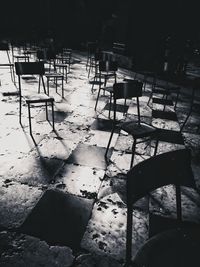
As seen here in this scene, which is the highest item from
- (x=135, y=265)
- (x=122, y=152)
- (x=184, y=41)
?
(x=184, y=41)

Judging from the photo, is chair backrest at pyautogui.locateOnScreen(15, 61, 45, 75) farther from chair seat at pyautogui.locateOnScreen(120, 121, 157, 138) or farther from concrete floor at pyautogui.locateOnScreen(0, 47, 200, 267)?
chair seat at pyautogui.locateOnScreen(120, 121, 157, 138)

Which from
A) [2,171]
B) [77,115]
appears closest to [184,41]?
[77,115]

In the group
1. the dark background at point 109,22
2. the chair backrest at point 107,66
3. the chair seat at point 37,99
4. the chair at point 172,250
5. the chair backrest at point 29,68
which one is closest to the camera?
the chair at point 172,250

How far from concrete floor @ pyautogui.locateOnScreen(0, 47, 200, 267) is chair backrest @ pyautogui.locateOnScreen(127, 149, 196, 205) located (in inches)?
33.7

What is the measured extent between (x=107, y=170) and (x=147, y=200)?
2.18 feet

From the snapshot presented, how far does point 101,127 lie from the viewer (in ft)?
13.8

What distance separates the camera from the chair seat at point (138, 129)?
276 cm

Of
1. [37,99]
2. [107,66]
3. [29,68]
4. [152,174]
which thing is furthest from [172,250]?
[107,66]

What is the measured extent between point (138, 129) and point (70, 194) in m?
1.13

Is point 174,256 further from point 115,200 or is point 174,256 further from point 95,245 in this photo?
point 115,200

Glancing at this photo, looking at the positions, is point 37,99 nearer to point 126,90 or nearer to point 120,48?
point 126,90

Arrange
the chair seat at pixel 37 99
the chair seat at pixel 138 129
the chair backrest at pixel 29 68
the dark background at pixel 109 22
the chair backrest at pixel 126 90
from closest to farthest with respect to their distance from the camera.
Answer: the chair seat at pixel 138 129, the chair backrest at pixel 126 90, the chair seat at pixel 37 99, the chair backrest at pixel 29 68, the dark background at pixel 109 22

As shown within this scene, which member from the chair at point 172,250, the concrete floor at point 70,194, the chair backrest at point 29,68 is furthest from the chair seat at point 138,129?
the chair backrest at point 29,68

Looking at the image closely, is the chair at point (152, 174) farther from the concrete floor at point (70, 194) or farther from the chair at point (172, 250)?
the concrete floor at point (70, 194)
